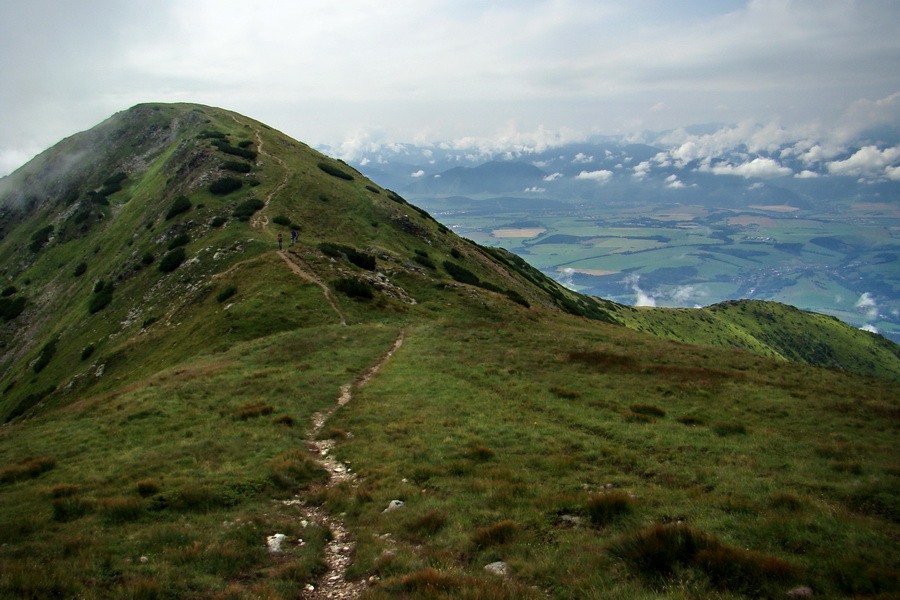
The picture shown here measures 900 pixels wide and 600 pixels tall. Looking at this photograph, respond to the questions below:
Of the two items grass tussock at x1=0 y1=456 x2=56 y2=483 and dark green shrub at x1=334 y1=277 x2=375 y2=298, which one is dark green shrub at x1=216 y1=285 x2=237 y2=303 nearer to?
dark green shrub at x1=334 y1=277 x2=375 y2=298

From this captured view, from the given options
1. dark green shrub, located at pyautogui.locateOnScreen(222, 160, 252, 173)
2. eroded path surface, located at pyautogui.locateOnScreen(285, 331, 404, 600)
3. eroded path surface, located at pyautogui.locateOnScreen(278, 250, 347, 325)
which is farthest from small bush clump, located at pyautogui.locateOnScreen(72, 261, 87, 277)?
eroded path surface, located at pyautogui.locateOnScreen(285, 331, 404, 600)

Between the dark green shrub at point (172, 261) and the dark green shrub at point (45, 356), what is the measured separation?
14.4m

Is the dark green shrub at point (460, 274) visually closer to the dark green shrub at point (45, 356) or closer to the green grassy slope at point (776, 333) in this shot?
the dark green shrub at point (45, 356)

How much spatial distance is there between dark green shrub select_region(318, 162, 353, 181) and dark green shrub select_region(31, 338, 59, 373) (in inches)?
1986

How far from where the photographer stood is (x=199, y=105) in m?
121

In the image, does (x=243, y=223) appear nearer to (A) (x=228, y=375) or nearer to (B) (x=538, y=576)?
(A) (x=228, y=375)

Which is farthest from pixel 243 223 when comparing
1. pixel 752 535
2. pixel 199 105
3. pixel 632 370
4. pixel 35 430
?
pixel 199 105

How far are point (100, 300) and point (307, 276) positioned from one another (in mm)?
31007

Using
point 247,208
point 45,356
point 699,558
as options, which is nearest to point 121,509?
point 699,558

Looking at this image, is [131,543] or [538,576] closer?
[538,576]

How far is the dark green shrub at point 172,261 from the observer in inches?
2051

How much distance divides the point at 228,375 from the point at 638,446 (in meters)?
21.2

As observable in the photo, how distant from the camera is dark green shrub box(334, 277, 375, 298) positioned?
138 ft

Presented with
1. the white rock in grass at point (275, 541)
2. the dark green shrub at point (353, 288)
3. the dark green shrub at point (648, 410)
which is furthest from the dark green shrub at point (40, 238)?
the dark green shrub at point (648, 410)
